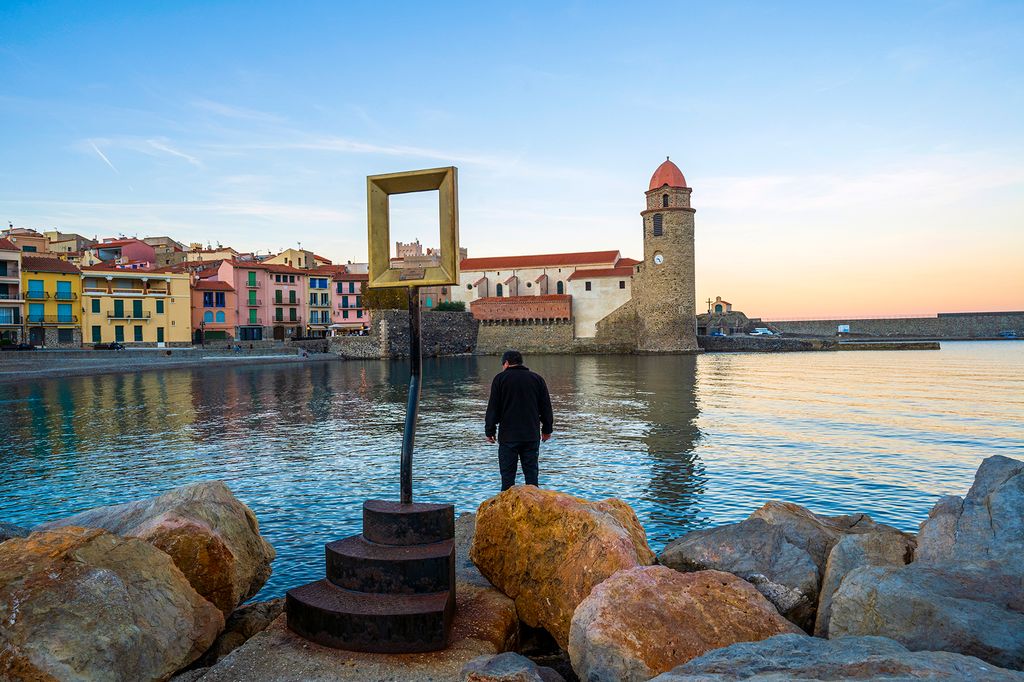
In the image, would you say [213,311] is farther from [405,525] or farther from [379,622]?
[379,622]

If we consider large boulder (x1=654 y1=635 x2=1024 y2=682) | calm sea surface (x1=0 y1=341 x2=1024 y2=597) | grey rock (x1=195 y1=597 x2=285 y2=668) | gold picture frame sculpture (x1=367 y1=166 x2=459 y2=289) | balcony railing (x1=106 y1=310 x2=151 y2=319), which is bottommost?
calm sea surface (x1=0 y1=341 x2=1024 y2=597)

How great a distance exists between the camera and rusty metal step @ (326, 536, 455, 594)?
4543 millimetres

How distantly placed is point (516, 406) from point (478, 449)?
745cm

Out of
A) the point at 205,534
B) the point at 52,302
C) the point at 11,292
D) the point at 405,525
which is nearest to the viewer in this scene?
the point at 405,525

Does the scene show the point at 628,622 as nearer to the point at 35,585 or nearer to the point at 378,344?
the point at 35,585

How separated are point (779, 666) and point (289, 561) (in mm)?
6084

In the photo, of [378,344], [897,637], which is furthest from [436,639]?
[378,344]

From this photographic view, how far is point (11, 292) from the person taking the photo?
5306 centimetres

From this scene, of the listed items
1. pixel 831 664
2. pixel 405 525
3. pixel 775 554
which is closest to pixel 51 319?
pixel 405 525

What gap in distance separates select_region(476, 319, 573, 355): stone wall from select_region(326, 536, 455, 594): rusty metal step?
2794 inches

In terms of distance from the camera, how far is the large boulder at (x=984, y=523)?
4.50 meters

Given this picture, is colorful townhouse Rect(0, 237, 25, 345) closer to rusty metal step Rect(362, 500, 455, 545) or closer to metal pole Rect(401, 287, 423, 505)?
metal pole Rect(401, 287, 423, 505)

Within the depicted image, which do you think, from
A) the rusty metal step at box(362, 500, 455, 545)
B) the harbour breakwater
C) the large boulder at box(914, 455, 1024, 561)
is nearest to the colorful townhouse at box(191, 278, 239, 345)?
the harbour breakwater

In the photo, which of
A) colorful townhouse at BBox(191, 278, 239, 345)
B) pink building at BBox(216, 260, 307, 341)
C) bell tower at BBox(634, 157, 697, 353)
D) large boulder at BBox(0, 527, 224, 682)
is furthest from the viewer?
bell tower at BBox(634, 157, 697, 353)
